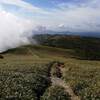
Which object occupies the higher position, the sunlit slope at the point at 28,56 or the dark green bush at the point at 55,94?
the dark green bush at the point at 55,94

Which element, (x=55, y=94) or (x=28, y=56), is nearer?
(x=55, y=94)

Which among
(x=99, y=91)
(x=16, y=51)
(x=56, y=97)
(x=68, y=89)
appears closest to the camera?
(x=56, y=97)

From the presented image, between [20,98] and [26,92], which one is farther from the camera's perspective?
[26,92]

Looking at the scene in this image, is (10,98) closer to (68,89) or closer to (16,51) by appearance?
(68,89)

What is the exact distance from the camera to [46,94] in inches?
1303

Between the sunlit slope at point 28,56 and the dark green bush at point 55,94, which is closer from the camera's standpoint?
the dark green bush at point 55,94

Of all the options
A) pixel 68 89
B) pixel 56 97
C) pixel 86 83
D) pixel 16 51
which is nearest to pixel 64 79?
pixel 86 83

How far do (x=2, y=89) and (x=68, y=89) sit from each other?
32.3 feet

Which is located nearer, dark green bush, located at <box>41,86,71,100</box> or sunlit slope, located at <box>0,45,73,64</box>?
dark green bush, located at <box>41,86,71,100</box>

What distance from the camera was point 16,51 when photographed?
138m

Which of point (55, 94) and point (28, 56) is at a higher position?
point (55, 94)

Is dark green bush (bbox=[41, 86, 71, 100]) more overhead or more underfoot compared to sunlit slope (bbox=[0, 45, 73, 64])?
more overhead

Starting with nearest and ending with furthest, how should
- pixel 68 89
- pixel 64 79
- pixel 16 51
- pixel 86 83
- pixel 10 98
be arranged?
pixel 10 98, pixel 68 89, pixel 86 83, pixel 64 79, pixel 16 51

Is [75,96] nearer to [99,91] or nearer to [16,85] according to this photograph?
[99,91]
